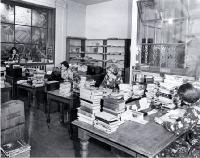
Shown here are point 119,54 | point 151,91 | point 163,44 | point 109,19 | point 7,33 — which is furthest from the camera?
point 109,19

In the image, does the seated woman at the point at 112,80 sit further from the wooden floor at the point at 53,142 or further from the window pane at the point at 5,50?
the window pane at the point at 5,50

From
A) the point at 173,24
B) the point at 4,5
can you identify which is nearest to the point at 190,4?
the point at 173,24

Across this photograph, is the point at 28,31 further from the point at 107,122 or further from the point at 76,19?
the point at 107,122

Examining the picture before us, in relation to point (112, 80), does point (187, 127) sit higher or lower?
lower

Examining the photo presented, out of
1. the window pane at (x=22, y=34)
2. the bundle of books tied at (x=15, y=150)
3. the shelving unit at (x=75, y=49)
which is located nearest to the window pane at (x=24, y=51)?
the window pane at (x=22, y=34)

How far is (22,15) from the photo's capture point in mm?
7848

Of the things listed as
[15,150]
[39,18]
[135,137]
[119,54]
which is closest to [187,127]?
[135,137]

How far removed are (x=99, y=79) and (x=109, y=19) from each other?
3.08 m

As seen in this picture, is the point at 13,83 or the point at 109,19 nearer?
the point at 13,83

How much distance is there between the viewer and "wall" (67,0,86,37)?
30.5 feet

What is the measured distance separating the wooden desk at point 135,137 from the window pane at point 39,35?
21.9 ft

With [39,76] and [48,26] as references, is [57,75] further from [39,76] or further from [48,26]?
[48,26]

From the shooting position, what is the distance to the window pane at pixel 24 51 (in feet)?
25.4

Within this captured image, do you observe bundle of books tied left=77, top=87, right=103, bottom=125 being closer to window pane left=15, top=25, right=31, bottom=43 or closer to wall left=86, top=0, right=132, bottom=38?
window pane left=15, top=25, right=31, bottom=43
